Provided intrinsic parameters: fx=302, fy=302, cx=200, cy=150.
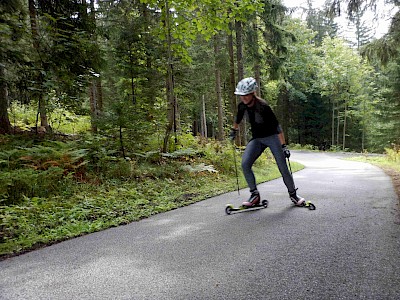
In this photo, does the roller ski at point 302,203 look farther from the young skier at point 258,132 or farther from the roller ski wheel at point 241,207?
the roller ski wheel at point 241,207

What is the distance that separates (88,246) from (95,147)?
4.66 m

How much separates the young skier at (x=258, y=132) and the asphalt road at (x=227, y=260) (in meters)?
0.63

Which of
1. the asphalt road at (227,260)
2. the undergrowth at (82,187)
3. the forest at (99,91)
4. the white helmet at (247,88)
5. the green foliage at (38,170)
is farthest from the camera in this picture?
the forest at (99,91)

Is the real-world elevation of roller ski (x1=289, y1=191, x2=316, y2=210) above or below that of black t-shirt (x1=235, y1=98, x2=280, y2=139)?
below

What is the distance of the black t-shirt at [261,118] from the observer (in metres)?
4.83

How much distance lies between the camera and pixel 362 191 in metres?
6.30

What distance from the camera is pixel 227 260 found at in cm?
292

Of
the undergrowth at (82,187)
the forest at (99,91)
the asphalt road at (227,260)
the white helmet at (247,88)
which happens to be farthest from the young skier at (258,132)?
the forest at (99,91)

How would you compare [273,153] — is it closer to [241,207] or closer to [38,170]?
[241,207]

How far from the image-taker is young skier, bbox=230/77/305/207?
478cm

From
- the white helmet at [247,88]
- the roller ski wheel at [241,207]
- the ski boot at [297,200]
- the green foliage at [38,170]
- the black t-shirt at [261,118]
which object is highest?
the white helmet at [247,88]

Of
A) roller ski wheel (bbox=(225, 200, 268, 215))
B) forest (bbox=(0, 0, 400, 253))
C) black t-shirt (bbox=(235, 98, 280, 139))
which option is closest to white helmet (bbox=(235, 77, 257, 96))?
black t-shirt (bbox=(235, 98, 280, 139))

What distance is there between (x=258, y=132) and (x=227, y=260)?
255cm

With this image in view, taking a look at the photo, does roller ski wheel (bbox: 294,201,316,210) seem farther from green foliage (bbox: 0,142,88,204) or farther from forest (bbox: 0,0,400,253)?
green foliage (bbox: 0,142,88,204)
